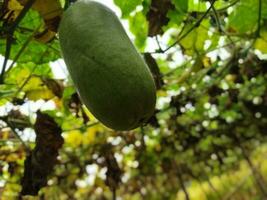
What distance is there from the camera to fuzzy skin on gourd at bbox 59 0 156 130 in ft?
2.50

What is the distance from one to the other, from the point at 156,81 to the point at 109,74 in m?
0.94

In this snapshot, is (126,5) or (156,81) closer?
(126,5)

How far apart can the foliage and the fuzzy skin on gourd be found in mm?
166

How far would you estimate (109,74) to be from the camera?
0.77 m

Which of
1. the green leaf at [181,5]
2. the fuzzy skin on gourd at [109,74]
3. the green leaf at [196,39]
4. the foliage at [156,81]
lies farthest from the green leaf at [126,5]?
the fuzzy skin on gourd at [109,74]

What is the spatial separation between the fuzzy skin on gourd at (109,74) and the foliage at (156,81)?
166 millimetres

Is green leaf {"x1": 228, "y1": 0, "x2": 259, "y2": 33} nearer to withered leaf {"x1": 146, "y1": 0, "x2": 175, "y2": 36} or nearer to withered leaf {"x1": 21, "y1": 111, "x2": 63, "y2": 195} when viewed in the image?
withered leaf {"x1": 146, "y1": 0, "x2": 175, "y2": 36}

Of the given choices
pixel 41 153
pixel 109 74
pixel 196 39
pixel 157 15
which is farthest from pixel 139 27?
pixel 109 74

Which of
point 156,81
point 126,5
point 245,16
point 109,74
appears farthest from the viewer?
point 156,81

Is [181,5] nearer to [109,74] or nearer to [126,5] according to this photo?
[126,5]

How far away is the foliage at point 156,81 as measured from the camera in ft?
4.13

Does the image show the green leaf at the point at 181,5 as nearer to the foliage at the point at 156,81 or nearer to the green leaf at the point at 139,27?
the foliage at the point at 156,81

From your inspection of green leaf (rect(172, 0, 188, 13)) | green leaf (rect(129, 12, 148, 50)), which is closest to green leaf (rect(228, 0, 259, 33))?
green leaf (rect(172, 0, 188, 13))

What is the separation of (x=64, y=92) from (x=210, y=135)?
8.53ft
